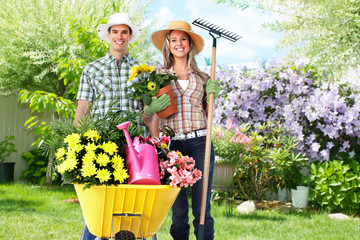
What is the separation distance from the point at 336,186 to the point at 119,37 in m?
3.75

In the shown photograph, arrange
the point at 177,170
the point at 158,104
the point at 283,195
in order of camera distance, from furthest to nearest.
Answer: the point at 283,195, the point at 158,104, the point at 177,170

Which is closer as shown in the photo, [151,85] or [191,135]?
[151,85]

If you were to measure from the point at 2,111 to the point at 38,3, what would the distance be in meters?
2.34

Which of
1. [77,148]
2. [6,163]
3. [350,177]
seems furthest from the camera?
[6,163]

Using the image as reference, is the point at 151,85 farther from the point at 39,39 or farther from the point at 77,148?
the point at 39,39

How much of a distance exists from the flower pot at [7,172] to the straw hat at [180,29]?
5853 millimetres

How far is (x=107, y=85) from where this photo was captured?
2389 mm

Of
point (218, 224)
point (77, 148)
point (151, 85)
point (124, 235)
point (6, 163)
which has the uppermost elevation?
point (151, 85)

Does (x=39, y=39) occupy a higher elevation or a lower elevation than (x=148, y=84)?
higher

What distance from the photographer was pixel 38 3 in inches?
292

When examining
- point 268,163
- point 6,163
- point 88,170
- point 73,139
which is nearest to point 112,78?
point 73,139

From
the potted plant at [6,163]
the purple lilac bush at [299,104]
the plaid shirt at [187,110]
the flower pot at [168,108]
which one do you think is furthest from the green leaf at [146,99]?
the potted plant at [6,163]

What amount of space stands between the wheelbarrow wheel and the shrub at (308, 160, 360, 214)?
388cm

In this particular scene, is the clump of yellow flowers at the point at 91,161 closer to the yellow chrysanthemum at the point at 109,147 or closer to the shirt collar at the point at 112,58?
the yellow chrysanthemum at the point at 109,147
